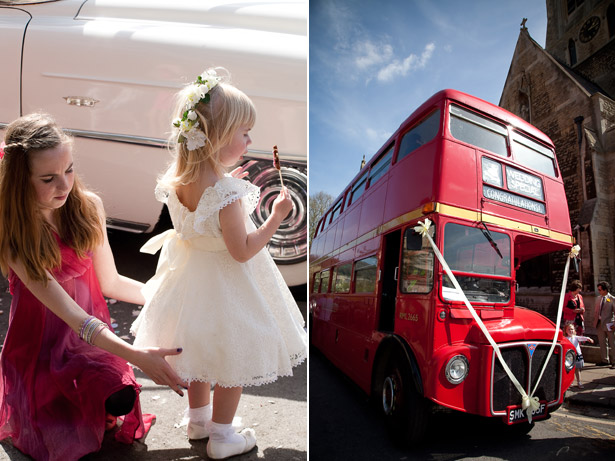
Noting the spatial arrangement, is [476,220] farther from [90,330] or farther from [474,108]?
[90,330]

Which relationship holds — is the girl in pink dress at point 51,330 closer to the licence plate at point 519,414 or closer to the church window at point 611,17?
the licence plate at point 519,414

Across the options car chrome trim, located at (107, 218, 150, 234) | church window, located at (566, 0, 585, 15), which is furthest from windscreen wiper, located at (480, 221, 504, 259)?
car chrome trim, located at (107, 218, 150, 234)

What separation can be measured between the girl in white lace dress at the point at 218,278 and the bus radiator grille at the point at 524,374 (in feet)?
2.34

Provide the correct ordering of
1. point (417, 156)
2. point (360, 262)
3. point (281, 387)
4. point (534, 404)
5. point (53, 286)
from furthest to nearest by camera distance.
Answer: point (281, 387)
point (53, 286)
point (360, 262)
point (417, 156)
point (534, 404)

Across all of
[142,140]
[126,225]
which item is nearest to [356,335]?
[142,140]

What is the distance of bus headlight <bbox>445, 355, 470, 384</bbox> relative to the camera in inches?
24.6

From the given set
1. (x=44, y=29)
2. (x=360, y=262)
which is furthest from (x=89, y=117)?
(x=360, y=262)

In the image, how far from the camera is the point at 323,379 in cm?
82

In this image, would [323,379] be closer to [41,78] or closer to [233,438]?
[233,438]

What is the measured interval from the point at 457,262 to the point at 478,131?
23cm

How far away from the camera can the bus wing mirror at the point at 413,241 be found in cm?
68

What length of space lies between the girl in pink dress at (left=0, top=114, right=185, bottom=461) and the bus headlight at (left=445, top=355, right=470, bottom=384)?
71 cm

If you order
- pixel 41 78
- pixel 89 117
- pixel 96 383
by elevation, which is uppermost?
pixel 41 78

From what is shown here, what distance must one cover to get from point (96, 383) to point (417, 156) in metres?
→ 1.10
